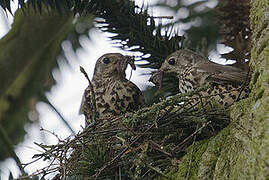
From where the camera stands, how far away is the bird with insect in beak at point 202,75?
13.6 feet

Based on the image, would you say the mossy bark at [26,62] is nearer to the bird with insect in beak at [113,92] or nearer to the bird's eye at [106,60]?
the bird's eye at [106,60]

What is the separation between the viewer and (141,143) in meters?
3.71

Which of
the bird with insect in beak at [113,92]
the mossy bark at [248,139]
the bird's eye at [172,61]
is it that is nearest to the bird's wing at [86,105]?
the bird with insect in beak at [113,92]

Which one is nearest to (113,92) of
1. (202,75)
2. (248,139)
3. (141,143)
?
(202,75)

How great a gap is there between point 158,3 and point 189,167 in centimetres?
302

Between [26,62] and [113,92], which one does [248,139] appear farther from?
[26,62]

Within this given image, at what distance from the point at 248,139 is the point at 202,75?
166 cm

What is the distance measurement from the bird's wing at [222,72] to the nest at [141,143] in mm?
388

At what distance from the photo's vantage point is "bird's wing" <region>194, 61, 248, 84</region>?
4.24m

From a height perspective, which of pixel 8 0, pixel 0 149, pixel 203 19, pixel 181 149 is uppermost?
pixel 8 0

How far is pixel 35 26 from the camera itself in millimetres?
5691

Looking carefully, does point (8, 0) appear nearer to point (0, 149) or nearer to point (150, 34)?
point (150, 34)

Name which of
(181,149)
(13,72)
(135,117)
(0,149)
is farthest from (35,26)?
(181,149)

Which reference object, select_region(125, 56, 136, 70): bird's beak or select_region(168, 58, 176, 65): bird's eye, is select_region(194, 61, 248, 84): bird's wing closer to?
select_region(168, 58, 176, 65): bird's eye
